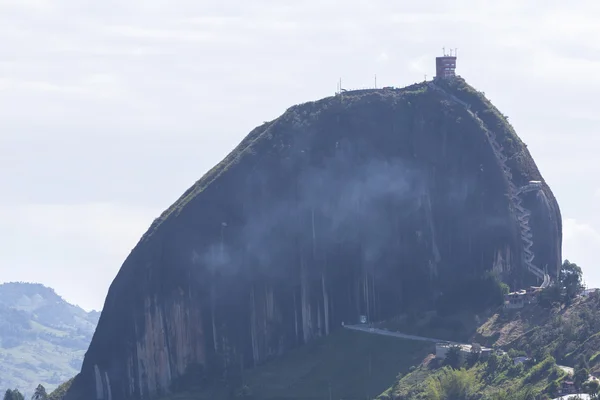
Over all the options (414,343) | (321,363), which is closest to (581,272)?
(414,343)

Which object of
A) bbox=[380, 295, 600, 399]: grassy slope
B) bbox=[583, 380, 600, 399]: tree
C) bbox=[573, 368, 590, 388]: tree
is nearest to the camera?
bbox=[583, 380, 600, 399]: tree

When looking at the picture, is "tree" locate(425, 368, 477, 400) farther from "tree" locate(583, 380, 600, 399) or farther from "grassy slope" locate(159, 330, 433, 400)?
"tree" locate(583, 380, 600, 399)

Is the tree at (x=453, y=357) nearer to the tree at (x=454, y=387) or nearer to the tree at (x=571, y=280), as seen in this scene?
the tree at (x=454, y=387)

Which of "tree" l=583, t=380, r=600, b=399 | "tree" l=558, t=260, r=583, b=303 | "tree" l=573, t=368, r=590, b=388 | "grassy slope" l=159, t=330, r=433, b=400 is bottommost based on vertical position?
"tree" l=583, t=380, r=600, b=399

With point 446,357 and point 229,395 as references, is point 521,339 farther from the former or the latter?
point 229,395

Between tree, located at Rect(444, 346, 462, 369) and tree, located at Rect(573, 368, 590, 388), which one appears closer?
tree, located at Rect(573, 368, 590, 388)

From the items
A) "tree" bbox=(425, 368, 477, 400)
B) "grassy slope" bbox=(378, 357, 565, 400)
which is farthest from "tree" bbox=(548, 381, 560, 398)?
"tree" bbox=(425, 368, 477, 400)
